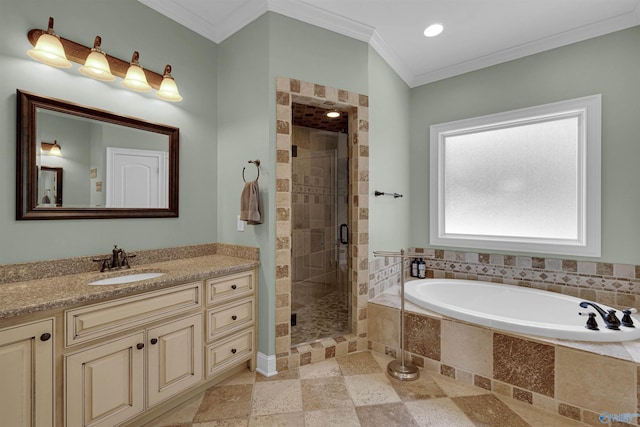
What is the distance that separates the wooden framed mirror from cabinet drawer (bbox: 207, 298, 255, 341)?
0.84 m

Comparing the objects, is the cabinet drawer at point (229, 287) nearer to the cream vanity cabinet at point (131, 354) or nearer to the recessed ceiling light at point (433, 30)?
the cream vanity cabinet at point (131, 354)

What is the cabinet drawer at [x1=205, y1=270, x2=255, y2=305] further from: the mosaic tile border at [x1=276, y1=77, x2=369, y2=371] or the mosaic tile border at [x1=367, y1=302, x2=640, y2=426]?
the mosaic tile border at [x1=367, y1=302, x2=640, y2=426]

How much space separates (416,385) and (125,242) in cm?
224

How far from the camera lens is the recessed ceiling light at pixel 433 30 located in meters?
2.43

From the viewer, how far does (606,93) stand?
7.77 feet

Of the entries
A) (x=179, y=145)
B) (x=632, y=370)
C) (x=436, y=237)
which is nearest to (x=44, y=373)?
(x=179, y=145)

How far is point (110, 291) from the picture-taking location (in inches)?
55.4

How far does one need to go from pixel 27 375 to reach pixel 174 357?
642 mm

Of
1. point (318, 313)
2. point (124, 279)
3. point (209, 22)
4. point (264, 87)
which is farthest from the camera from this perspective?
point (318, 313)

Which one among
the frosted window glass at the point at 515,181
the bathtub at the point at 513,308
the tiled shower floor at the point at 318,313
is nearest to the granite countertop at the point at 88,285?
the tiled shower floor at the point at 318,313

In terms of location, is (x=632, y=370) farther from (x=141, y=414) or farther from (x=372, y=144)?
(x=141, y=414)

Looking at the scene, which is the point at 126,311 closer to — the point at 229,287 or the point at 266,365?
the point at 229,287

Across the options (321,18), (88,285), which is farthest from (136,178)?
(321,18)

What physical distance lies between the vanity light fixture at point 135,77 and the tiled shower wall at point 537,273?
87.6 inches
